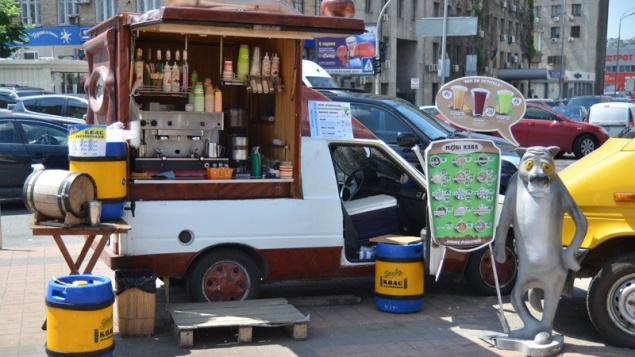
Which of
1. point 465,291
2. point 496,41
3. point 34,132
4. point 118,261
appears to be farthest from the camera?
point 496,41

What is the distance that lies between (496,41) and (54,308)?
65.7 metres

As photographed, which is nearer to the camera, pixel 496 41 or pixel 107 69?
pixel 107 69

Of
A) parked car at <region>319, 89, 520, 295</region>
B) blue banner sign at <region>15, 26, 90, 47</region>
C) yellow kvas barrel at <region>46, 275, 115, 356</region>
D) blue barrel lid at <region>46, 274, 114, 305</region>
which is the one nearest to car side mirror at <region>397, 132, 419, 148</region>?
parked car at <region>319, 89, 520, 295</region>

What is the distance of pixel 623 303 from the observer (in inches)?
265

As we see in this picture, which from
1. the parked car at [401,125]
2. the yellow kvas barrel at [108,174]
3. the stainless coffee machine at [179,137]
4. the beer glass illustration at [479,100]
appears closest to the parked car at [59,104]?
the parked car at [401,125]

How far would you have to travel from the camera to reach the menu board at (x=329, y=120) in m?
8.10

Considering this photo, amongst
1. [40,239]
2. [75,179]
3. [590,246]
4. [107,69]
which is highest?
[107,69]

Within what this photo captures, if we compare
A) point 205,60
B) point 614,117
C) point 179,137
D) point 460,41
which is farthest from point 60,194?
point 460,41

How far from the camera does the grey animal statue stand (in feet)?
21.6

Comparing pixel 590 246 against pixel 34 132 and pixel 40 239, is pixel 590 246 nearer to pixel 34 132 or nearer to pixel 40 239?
pixel 40 239

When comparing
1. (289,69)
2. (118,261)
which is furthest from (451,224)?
(118,261)

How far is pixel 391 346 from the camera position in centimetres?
682

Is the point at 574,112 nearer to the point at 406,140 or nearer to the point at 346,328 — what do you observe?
the point at 406,140

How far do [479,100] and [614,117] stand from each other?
21.7 metres
